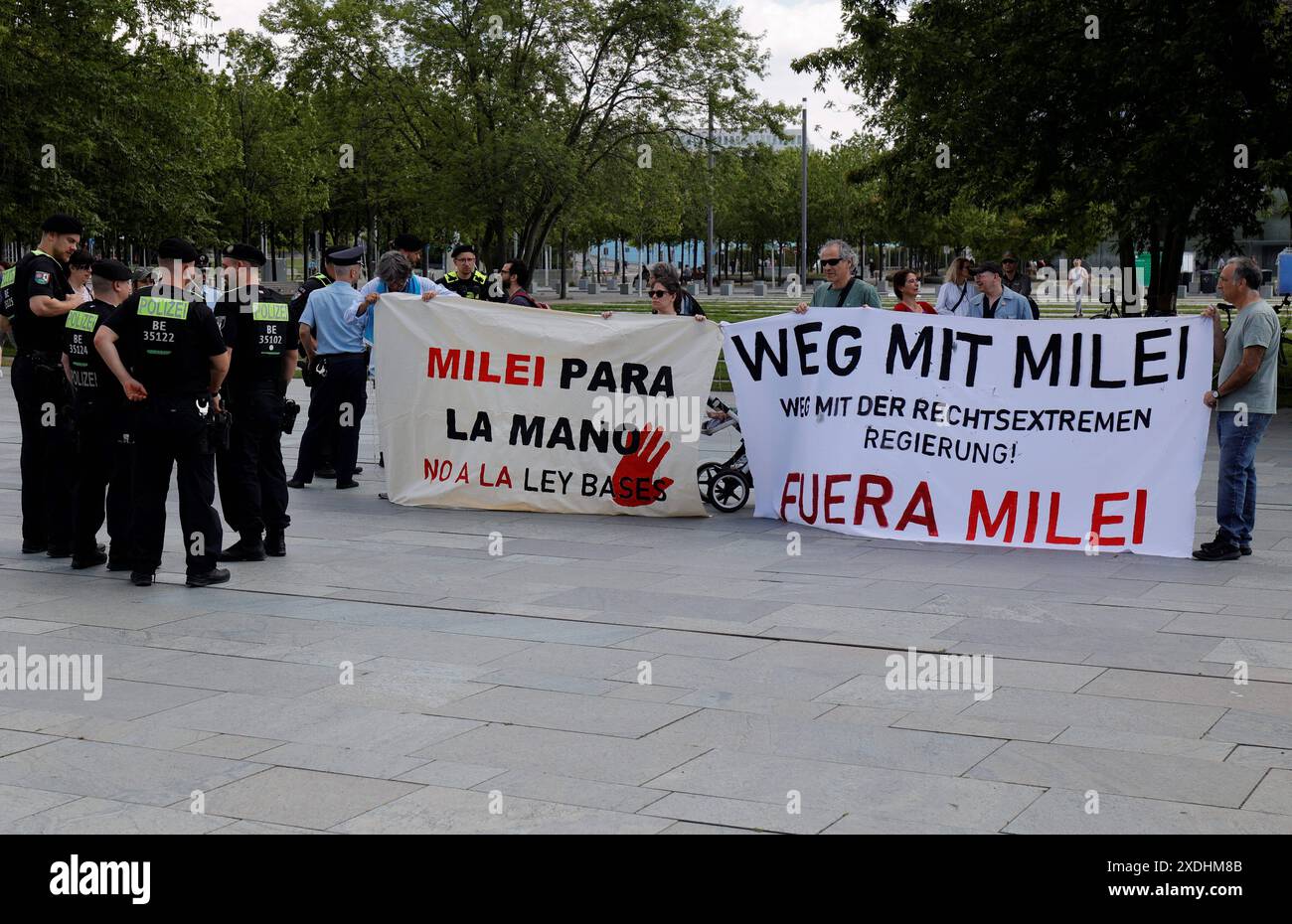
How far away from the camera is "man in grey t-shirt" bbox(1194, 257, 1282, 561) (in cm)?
902

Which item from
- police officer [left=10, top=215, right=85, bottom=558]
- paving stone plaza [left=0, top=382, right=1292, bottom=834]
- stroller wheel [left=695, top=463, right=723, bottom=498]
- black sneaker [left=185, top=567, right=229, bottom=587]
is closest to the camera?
paving stone plaza [left=0, top=382, right=1292, bottom=834]

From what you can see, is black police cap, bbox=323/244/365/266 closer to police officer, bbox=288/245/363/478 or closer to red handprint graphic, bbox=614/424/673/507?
police officer, bbox=288/245/363/478

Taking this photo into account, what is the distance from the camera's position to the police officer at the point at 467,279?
43.9 ft

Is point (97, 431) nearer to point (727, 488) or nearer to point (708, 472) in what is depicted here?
point (727, 488)

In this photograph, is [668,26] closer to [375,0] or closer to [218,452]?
[375,0]

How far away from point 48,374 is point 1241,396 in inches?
287

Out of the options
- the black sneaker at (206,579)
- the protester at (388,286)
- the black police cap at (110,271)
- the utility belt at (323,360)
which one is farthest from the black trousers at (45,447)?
the utility belt at (323,360)

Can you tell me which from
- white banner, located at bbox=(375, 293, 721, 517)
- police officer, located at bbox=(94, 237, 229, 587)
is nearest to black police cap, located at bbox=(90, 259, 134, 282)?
police officer, located at bbox=(94, 237, 229, 587)

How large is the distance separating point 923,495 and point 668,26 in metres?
32.7

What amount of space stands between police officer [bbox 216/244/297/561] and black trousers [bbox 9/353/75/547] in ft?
3.13

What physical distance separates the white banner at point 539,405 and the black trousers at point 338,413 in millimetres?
826

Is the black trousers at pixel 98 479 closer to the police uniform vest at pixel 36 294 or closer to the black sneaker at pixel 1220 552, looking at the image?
the police uniform vest at pixel 36 294

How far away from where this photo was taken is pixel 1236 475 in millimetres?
9266
